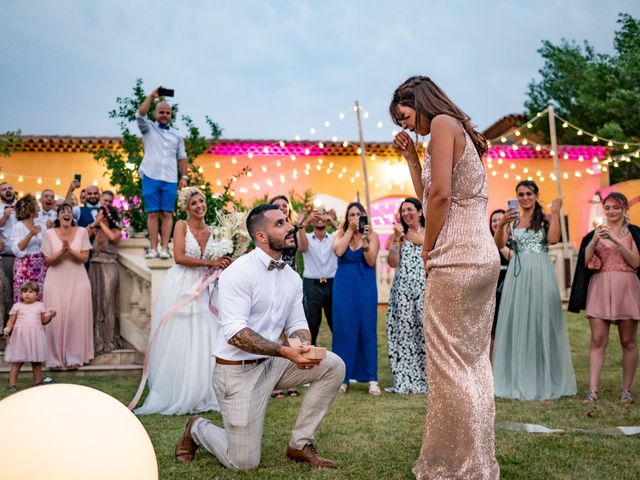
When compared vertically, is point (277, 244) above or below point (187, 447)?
above

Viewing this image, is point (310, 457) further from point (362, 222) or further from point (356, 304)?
point (362, 222)

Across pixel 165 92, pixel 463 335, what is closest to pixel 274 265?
pixel 463 335

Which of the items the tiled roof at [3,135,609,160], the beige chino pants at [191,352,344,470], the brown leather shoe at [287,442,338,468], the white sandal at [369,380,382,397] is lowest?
the white sandal at [369,380,382,397]

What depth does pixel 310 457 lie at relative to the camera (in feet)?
15.0

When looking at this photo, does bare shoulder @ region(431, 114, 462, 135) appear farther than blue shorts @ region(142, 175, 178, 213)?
No

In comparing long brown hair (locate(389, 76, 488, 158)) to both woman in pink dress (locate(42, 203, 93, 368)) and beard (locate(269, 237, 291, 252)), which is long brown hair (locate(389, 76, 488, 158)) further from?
woman in pink dress (locate(42, 203, 93, 368))

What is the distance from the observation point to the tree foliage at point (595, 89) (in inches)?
873

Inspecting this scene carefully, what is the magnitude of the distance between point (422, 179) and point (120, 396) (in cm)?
446

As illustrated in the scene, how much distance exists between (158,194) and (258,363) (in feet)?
16.0

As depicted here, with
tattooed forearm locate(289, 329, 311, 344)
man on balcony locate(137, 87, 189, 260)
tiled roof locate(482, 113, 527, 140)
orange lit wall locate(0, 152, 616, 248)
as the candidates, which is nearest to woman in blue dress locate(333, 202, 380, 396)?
man on balcony locate(137, 87, 189, 260)

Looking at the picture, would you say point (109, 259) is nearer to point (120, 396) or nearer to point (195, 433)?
point (120, 396)

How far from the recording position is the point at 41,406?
8.79 feet

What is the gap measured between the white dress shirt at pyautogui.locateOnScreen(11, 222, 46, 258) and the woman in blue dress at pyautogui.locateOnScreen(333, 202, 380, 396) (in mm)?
3510

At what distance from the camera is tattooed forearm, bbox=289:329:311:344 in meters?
4.70
